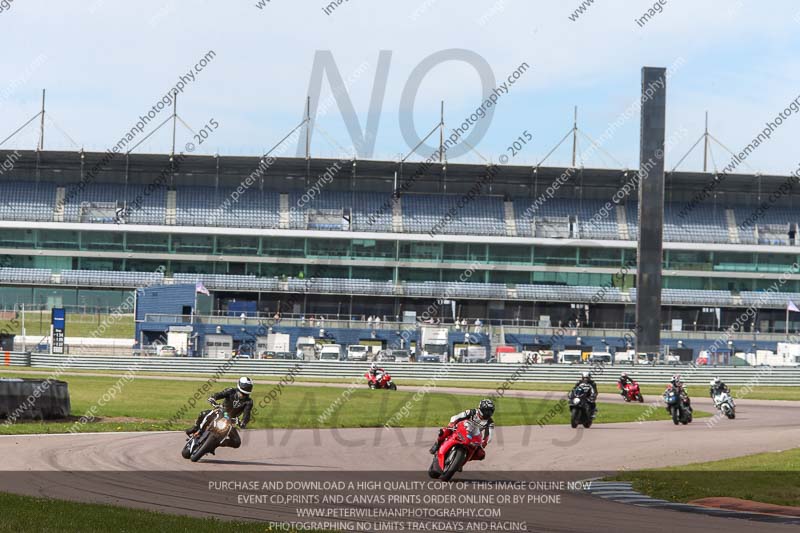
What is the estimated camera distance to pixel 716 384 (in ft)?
124

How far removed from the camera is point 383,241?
92.1m

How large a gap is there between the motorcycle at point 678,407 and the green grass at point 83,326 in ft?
167

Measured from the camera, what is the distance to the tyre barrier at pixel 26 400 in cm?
2622

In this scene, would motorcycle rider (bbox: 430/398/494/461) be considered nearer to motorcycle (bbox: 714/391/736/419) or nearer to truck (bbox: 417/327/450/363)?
motorcycle (bbox: 714/391/736/419)

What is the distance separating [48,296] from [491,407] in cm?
7688

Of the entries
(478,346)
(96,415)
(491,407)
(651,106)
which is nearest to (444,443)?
(491,407)

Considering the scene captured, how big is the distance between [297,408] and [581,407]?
930 centimetres

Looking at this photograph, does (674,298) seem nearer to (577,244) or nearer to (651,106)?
(577,244)

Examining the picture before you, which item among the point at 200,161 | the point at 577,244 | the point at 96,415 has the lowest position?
the point at 96,415

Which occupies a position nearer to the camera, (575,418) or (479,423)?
(479,423)

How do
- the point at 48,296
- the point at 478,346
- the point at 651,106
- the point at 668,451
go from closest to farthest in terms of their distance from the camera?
the point at 668,451
the point at 651,106
the point at 478,346
the point at 48,296

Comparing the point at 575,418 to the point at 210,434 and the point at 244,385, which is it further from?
the point at 210,434

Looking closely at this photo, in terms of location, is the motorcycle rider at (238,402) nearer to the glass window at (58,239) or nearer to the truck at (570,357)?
the truck at (570,357)

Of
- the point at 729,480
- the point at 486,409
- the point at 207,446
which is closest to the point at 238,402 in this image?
the point at 207,446
